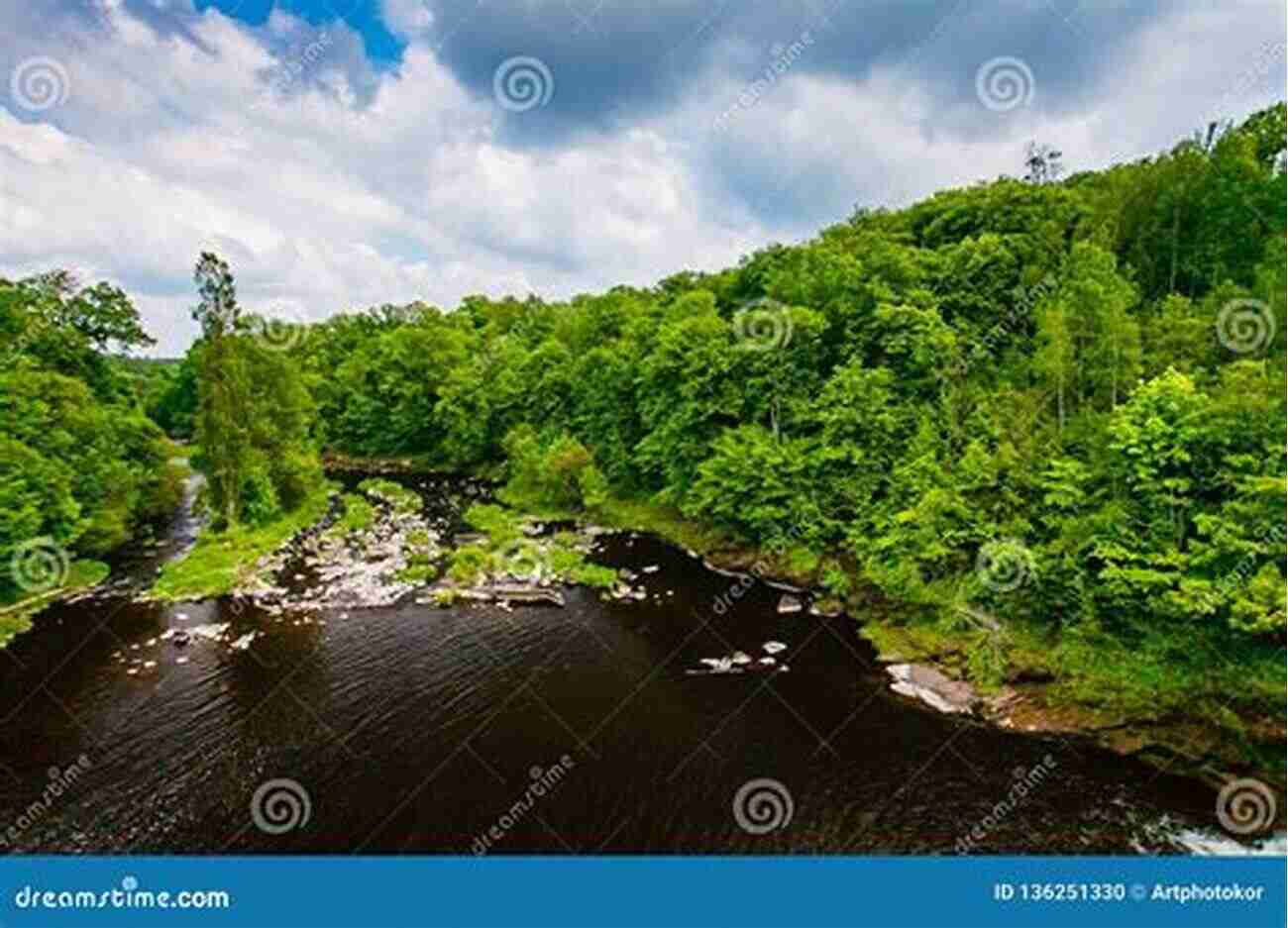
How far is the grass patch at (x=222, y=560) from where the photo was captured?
29.7 metres

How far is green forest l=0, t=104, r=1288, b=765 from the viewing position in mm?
19156

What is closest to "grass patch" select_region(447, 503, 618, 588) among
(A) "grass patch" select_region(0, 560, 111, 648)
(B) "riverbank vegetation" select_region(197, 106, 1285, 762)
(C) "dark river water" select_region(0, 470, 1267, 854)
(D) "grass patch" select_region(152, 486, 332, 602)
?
(C) "dark river water" select_region(0, 470, 1267, 854)

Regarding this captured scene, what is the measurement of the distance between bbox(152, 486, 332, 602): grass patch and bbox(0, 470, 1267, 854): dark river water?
284cm

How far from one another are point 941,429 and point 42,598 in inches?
1318

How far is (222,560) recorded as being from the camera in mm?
32875

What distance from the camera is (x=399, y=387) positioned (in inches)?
2470

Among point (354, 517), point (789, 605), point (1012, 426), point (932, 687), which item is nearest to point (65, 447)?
point (354, 517)

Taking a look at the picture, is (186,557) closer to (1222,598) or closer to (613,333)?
(613,333)

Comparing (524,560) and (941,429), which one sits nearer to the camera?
(941,429)

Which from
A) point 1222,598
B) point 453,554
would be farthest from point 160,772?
point 1222,598

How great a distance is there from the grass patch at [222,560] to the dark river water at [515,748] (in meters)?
2.84

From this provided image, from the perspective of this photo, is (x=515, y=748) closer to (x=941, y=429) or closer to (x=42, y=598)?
(x=941, y=429)

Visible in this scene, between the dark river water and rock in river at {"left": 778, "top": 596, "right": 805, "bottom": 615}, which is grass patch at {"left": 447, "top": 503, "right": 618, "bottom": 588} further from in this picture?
rock in river at {"left": 778, "top": 596, "right": 805, "bottom": 615}

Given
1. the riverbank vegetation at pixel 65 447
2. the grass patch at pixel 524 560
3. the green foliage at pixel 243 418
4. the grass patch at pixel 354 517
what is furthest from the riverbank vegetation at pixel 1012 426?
the riverbank vegetation at pixel 65 447
